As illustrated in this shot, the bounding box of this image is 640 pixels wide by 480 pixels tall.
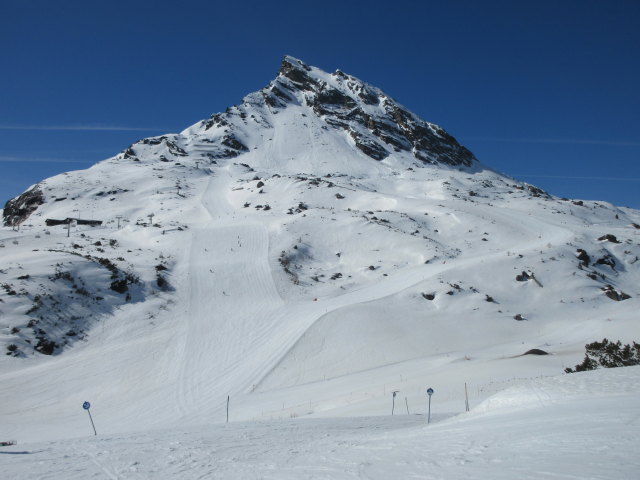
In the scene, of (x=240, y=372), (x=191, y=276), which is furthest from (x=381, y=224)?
(x=240, y=372)

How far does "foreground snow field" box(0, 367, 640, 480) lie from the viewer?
5570mm

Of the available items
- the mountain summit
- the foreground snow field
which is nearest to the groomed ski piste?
the foreground snow field

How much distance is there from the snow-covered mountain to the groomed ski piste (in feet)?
0.65

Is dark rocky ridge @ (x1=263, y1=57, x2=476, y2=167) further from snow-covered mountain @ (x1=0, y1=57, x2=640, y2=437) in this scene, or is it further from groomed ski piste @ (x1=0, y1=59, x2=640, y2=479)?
groomed ski piste @ (x1=0, y1=59, x2=640, y2=479)

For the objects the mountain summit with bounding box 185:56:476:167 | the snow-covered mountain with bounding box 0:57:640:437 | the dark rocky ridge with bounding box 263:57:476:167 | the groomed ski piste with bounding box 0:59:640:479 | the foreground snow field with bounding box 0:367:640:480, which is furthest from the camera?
the mountain summit with bounding box 185:56:476:167

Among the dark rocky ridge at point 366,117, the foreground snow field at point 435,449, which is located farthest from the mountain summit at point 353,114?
the foreground snow field at point 435,449

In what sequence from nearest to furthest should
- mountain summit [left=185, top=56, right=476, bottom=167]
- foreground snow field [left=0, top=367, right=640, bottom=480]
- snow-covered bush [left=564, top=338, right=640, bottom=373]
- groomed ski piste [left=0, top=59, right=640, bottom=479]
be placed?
foreground snow field [left=0, top=367, right=640, bottom=480] → groomed ski piste [left=0, top=59, right=640, bottom=479] → snow-covered bush [left=564, top=338, right=640, bottom=373] → mountain summit [left=185, top=56, right=476, bottom=167]

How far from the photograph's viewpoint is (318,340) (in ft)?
94.1

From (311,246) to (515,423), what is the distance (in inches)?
1598

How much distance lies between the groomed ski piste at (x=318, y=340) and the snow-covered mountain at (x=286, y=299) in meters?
0.20

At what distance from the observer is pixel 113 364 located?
2464 centimetres

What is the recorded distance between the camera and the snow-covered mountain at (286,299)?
22250 millimetres

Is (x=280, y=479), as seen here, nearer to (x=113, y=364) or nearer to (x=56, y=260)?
(x=113, y=364)

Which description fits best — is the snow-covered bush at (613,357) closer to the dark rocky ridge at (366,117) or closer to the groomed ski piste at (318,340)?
the groomed ski piste at (318,340)
